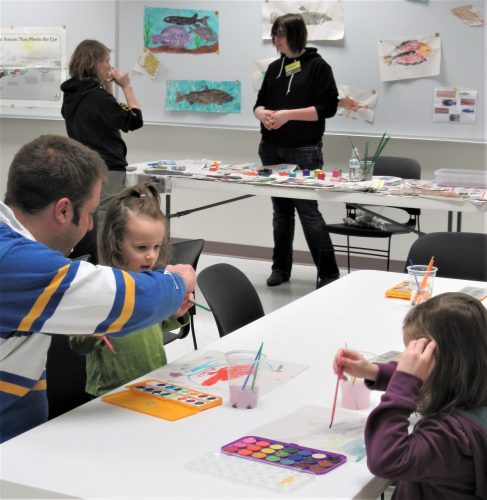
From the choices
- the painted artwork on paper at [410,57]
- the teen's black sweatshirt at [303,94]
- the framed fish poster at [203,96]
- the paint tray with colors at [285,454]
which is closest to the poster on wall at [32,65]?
the framed fish poster at [203,96]

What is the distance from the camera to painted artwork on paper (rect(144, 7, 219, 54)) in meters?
6.20

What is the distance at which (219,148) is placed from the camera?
6.45m

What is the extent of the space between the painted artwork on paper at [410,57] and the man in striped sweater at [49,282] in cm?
418

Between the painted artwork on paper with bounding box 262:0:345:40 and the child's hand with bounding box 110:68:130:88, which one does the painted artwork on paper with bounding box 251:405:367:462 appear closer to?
the child's hand with bounding box 110:68:130:88

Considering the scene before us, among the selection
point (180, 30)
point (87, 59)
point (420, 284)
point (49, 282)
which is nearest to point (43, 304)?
point (49, 282)

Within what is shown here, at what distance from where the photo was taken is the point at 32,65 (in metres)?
6.89

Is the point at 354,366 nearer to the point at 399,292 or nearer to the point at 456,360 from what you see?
the point at 456,360

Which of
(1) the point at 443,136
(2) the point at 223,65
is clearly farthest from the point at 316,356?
(2) the point at 223,65

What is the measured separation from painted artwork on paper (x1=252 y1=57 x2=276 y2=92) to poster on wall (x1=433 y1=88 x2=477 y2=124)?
124 cm

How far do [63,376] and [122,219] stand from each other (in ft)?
1.52

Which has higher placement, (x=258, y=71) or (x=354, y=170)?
(x=258, y=71)

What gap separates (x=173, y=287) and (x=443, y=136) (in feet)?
13.9

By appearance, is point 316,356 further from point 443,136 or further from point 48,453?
point 443,136

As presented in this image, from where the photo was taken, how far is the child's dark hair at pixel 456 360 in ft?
4.99
